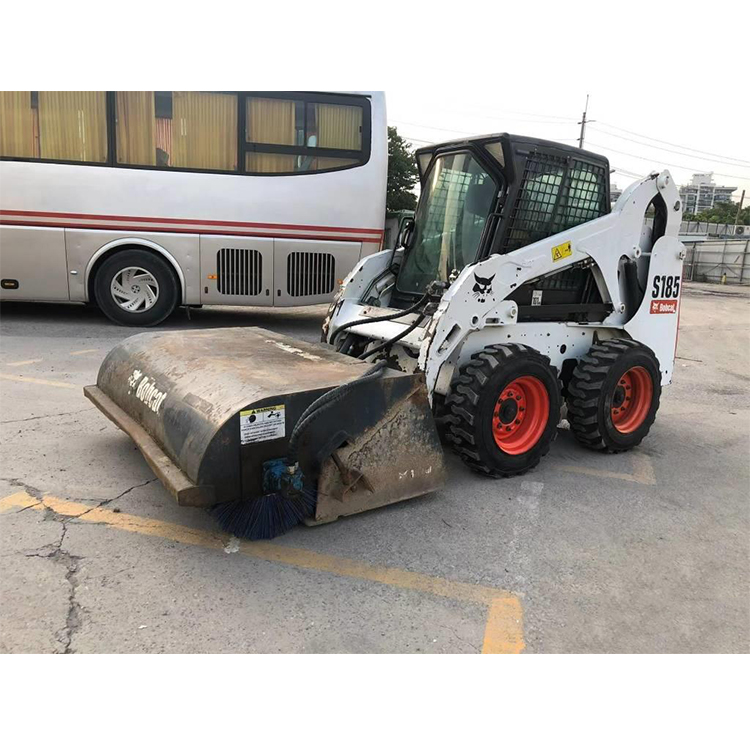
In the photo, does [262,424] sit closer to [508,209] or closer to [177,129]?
[508,209]

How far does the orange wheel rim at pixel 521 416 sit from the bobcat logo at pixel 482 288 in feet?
2.00

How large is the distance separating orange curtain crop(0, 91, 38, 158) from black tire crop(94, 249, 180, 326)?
183 centimetres

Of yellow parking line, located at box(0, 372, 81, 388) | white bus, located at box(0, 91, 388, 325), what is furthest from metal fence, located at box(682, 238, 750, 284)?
yellow parking line, located at box(0, 372, 81, 388)

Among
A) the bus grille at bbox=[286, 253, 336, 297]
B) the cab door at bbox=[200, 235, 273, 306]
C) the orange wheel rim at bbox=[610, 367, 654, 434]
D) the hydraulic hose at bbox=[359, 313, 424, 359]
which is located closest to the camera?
the hydraulic hose at bbox=[359, 313, 424, 359]

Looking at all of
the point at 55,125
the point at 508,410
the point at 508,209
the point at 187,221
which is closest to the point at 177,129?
the point at 187,221

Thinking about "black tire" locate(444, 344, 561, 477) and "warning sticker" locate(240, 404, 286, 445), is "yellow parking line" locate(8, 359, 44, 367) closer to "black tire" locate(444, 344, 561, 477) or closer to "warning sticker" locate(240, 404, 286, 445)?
"warning sticker" locate(240, 404, 286, 445)

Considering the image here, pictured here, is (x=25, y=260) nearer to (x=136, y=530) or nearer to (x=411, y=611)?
(x=136, y=530)

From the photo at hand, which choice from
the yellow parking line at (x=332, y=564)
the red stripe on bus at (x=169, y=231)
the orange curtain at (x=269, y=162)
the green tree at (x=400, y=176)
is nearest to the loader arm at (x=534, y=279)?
the yellow parking line at (x=332, y=564)

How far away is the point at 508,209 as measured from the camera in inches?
177

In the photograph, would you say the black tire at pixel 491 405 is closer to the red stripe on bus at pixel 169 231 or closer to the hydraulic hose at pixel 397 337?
the hydraulic hose at pixel 397 337

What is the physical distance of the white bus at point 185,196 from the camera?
8812mm

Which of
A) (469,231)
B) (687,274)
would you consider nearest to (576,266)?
(469,231)

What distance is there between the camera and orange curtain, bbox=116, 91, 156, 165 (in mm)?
8906

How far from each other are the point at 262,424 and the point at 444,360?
1.41m
